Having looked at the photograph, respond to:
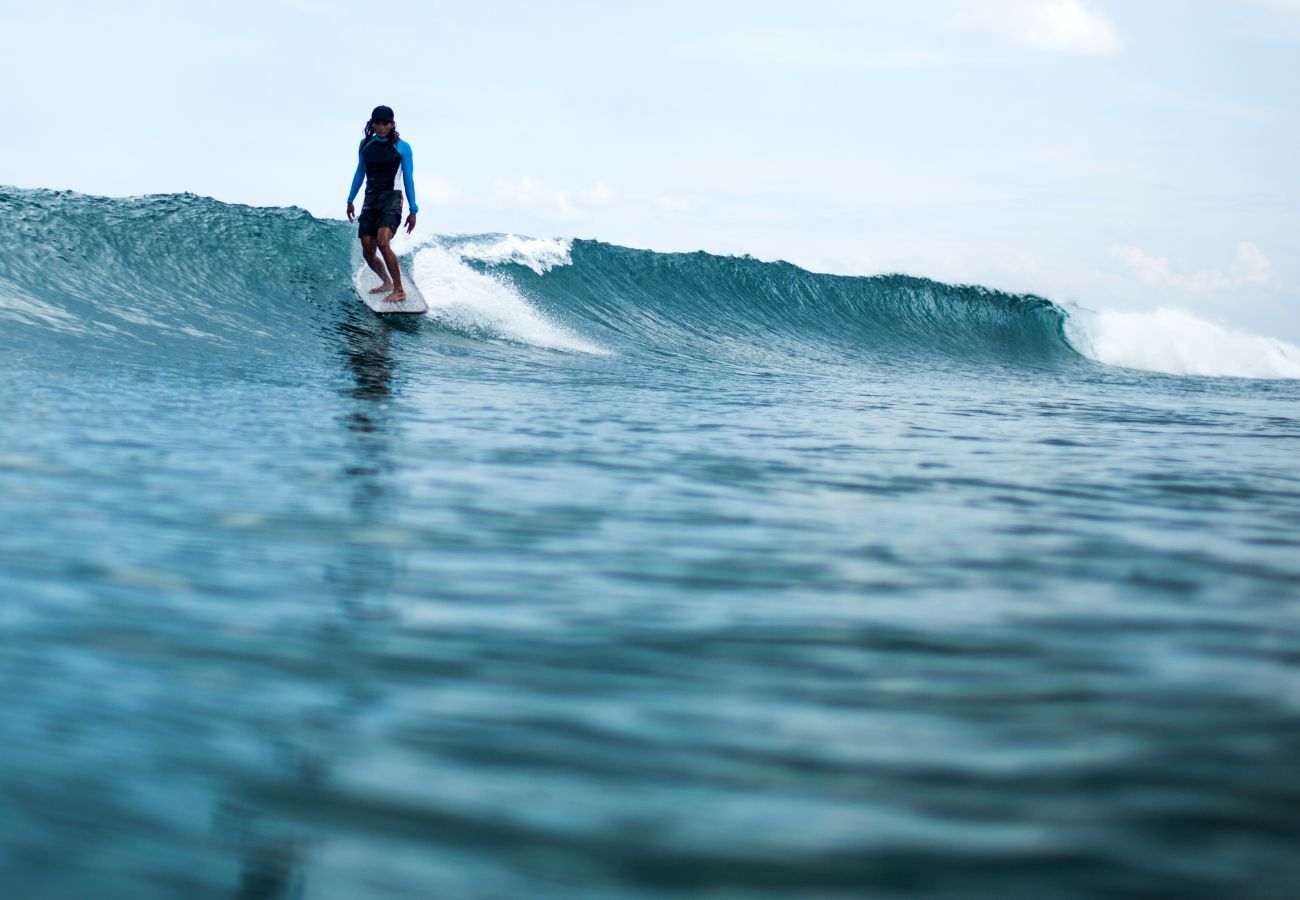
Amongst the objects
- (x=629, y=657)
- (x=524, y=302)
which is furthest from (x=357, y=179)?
(x=629, y=657)

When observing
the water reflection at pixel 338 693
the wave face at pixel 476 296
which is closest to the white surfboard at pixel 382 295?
the wave face at pixel 476 296

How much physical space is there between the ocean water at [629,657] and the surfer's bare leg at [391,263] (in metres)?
4.66

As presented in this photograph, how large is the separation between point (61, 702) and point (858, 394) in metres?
8.04

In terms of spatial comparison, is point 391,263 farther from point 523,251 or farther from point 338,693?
point 338,693

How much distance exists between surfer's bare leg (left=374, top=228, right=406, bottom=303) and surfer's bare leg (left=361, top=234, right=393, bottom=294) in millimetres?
81

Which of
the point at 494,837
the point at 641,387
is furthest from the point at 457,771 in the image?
the point at 641,387

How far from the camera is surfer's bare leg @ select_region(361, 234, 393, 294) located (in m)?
11.3

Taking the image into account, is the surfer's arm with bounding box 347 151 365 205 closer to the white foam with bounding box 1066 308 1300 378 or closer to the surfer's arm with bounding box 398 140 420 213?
the surfer's arm with bounding box 398 140 420 213

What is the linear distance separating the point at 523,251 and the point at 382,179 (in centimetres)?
668

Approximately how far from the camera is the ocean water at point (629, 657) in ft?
5.09

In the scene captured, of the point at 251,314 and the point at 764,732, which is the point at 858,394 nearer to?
the point at 251,314

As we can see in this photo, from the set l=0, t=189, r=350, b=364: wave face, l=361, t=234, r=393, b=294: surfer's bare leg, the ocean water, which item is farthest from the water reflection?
l=361, t=234, r=393, b=294: surfer's bare leg

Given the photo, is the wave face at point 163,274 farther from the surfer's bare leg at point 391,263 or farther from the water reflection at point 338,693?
the water reflection at point 338,693

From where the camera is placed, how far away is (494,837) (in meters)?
1.58
